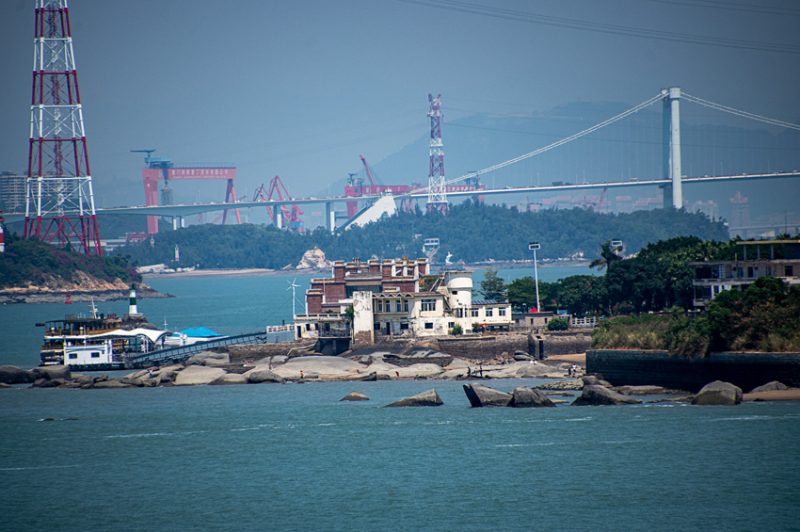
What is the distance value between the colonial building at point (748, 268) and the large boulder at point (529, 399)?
9526 mm

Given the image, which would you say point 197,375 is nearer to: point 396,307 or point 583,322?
point 396,307

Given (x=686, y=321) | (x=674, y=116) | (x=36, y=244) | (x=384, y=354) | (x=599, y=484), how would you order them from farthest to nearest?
(x=674, y=116) < (x=36, y=244) < (x=384, y=354) < (x=686, y=321) < (x=599, y=484)

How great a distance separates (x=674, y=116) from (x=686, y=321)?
451ft

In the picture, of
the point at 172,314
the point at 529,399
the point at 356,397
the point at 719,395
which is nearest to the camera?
the point at 719,395

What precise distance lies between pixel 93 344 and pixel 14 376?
547 cm

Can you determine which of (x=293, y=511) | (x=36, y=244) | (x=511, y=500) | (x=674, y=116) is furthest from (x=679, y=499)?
(x=674, y=116)

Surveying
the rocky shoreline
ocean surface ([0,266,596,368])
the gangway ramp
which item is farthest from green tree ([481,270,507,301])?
the rocky shoreline

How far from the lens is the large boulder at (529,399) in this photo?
123 feet

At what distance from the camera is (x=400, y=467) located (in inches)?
1200

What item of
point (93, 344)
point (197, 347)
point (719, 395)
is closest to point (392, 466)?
point (719, 395)

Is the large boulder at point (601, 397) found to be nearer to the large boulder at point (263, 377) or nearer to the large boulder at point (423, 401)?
the large boulder at point (423, 401)

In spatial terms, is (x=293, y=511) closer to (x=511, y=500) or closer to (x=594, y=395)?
(x=511, y=500)

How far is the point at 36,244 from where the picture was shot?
142000 mm

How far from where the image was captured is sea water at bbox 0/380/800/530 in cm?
2545
